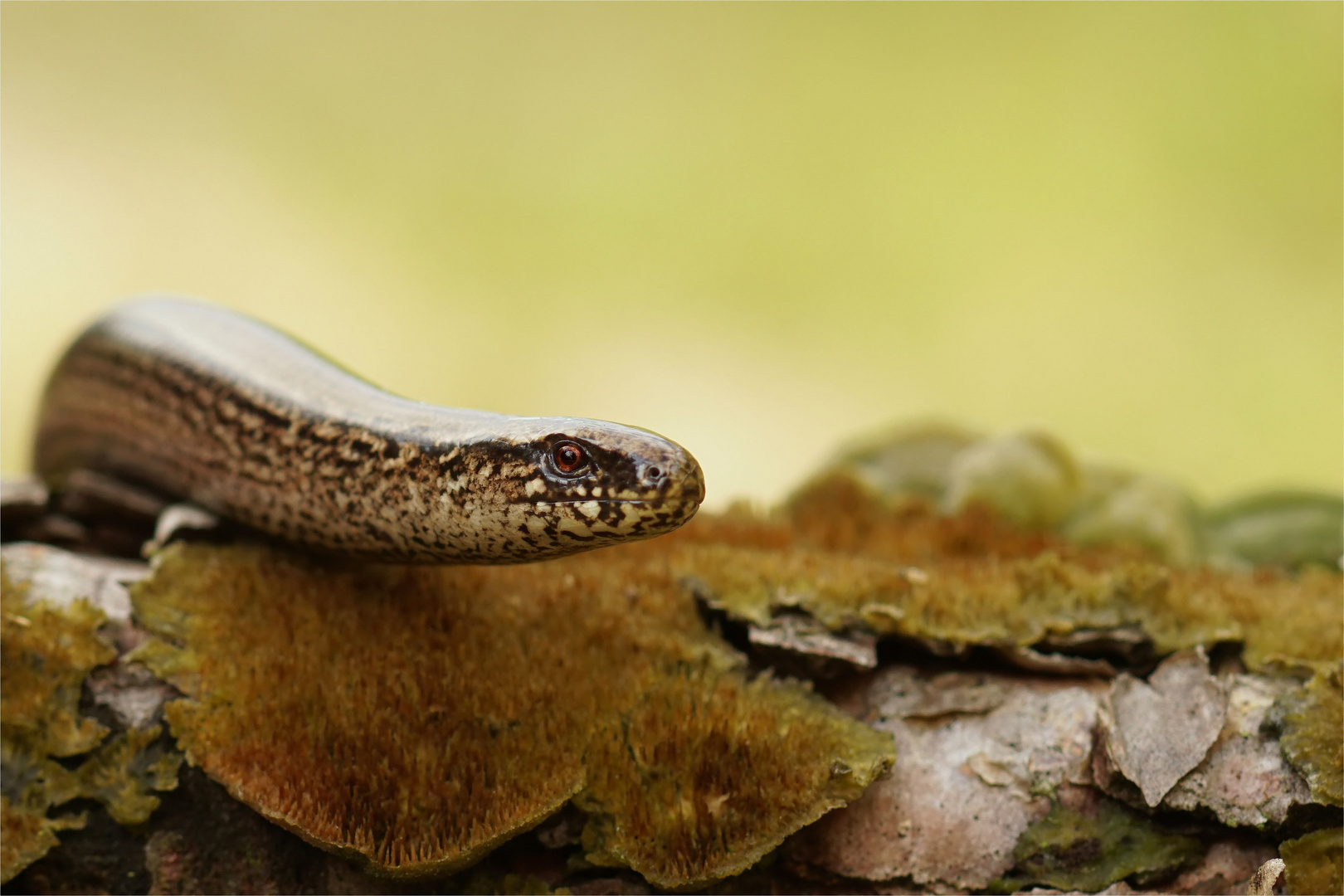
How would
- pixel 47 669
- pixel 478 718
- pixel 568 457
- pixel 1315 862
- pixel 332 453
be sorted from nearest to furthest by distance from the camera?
pixel 1315 862, pixel 568 457, pixel 478 718, pixel 47 669, pixel 332 453

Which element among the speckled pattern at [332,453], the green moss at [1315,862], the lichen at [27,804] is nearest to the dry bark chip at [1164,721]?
the green moss at [1315,862]

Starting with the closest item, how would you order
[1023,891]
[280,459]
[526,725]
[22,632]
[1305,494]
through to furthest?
[1023,891] → [526,725] → [22,632] → [280,459] → [1305,494]

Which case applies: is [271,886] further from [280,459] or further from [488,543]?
[280,459]

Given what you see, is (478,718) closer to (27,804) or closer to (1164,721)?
(27,804)

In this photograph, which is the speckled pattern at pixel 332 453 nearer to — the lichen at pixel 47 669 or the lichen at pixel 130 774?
the lichen at pixel 47 669

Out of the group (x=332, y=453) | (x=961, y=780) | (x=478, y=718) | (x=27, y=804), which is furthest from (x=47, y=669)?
(x=961, y=780)

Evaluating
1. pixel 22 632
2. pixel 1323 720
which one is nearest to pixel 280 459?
pixel 22 632
